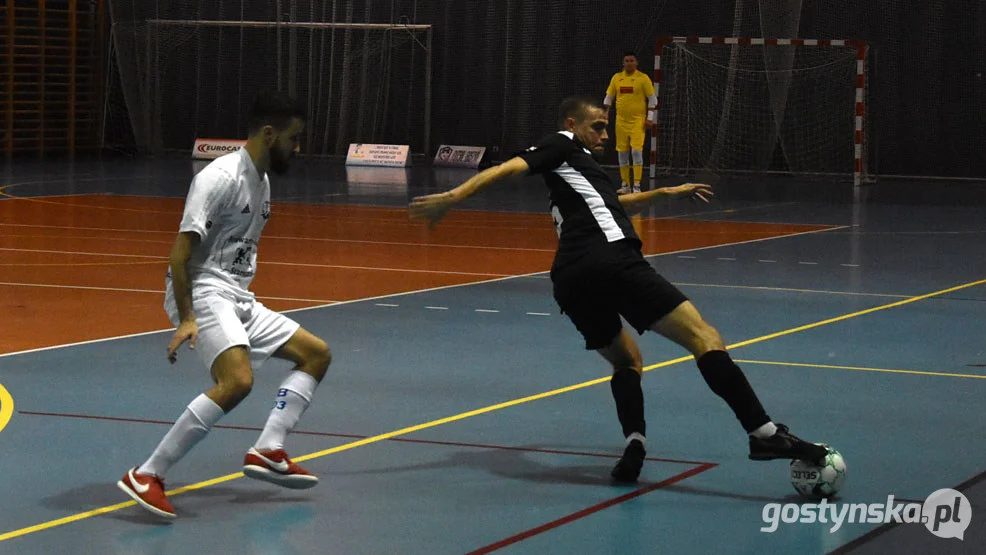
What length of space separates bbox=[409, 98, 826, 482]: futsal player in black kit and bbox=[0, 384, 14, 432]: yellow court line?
8.96 feet

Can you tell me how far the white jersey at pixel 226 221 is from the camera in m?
5.86

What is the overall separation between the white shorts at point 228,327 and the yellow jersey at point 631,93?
18.2m

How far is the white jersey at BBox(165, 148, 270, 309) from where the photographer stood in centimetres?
586

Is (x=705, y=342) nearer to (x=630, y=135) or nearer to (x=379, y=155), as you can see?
(x=630, y=135)

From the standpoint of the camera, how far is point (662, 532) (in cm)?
566

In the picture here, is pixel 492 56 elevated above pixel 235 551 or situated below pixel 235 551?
above

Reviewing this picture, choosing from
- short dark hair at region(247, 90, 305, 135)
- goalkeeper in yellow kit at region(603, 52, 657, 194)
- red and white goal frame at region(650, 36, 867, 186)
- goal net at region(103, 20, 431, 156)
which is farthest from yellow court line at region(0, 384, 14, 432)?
goal net at region(103, 20, 431, 156)

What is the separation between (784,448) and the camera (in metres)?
6.18

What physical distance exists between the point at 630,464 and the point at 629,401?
0.36 metres

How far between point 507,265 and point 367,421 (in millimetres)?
7360

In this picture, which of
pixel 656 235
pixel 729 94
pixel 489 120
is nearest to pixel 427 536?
pixel 656 235

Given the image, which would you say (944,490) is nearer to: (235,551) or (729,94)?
(235,551)

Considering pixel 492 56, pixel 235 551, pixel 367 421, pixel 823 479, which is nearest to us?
pixel 235 551

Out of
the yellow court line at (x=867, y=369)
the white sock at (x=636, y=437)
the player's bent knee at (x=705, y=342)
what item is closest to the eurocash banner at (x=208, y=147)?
the yellow court line at (x=867, y=369)
